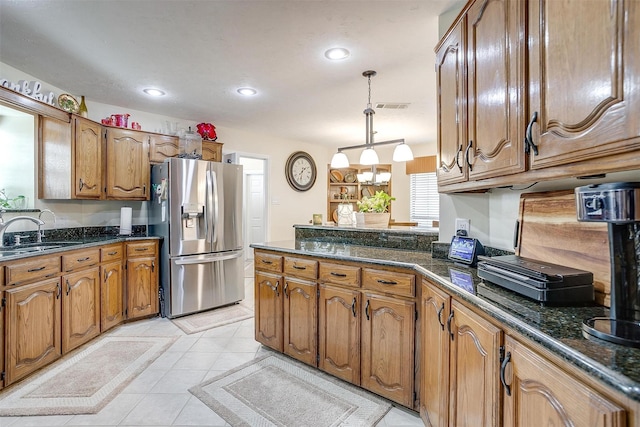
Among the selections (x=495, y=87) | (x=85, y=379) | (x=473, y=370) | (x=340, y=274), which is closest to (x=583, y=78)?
(x=495, y=87)

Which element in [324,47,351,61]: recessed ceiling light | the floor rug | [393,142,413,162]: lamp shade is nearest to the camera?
[324,47,351,61]: recessed ceiling light

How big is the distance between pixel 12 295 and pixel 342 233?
7.75 feet

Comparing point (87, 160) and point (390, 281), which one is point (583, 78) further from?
point (87, 160)

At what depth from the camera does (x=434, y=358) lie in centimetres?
154

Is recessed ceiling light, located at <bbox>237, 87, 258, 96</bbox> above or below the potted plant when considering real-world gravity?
above

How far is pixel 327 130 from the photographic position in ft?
16.7

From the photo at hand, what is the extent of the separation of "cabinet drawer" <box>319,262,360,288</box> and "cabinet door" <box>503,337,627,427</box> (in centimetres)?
106

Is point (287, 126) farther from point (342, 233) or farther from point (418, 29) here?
point (418, 29)

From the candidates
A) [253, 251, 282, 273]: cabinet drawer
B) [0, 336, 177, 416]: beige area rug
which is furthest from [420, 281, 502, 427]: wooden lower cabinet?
[0, 336, 177, 416]: beige area rug

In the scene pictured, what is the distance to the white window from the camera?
6066 millimetres

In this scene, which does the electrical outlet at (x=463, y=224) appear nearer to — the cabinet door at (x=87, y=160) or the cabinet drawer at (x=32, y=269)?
the cabinet drawer at (x=32, y=269)

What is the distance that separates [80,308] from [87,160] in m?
1.47

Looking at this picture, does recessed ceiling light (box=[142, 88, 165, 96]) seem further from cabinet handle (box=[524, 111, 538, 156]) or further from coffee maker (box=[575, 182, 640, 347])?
coffee maker (box=[575, 182, 640, 347])

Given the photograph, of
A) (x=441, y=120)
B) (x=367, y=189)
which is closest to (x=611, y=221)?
(x=441, y=120)
